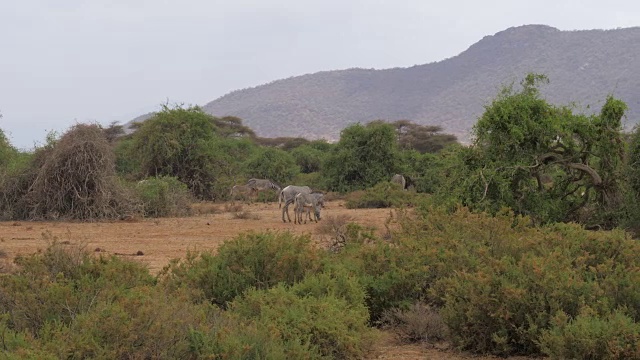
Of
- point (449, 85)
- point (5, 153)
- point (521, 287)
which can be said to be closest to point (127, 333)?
point (521, 287)

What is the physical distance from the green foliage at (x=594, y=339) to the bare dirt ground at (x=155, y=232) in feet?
15.3

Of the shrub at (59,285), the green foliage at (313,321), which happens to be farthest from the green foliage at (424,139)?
the green foliage at (313,321)

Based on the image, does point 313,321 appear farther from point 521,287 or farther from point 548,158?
point 548,158

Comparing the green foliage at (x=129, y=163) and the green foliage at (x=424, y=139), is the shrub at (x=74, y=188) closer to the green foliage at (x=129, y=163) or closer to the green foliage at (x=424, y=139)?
the green foliage at (x=129, y=163)

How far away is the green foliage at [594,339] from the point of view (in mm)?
6234

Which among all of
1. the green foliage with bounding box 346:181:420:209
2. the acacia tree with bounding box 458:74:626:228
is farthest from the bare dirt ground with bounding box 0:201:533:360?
the acacia tree with bounding box 458:74:626:228

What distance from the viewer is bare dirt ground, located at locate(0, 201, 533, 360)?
14519 mm

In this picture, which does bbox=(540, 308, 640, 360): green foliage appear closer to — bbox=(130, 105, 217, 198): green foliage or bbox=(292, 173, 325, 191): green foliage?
bbox=(130, 105, 217, 198): green foliage

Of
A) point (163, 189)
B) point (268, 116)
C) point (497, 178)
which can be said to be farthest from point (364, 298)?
point (268, 116)

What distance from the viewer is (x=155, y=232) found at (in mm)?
18609

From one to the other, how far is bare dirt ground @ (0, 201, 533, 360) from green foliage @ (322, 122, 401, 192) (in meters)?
8.27

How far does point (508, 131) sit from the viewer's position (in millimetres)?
15484

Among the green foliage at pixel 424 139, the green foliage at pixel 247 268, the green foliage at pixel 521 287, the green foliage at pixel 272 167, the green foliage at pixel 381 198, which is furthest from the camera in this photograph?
the green foliage at pixel 424 139

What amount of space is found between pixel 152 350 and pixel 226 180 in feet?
83.8
